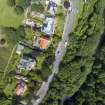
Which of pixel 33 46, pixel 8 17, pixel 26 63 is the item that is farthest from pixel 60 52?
pixel 8 17

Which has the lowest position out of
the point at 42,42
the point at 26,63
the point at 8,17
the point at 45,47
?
the point at 26,63

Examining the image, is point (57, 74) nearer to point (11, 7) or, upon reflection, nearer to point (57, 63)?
point (57, 63)

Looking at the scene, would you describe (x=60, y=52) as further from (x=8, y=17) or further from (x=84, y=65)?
(x=8, y=17)

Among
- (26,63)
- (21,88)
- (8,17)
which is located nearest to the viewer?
(8,17)

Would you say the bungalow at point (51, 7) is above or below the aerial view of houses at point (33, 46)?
above

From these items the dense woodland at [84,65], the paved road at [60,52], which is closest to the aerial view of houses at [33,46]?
the paved road at [60,52]

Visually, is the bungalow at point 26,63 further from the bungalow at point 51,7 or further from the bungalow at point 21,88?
the bungalow at point 51,7

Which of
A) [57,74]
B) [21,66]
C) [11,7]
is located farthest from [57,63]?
[11,7]
